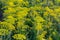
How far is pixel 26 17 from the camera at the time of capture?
11.6 feet

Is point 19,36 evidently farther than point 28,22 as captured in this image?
No

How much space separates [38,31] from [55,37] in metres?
0.28

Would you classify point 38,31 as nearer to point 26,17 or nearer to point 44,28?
point 44,28

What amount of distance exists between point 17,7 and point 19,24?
421mm

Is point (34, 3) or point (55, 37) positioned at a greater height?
point (34, 3)

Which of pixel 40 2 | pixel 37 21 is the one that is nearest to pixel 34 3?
pixel 40 2

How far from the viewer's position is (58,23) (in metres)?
3.53

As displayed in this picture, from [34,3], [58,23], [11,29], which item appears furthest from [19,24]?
[34,3]

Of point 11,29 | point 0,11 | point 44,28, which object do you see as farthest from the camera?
point 0,11

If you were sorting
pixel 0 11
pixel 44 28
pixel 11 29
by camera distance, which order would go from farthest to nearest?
pixel 0 11
pixel 44 28
pixel 11 29

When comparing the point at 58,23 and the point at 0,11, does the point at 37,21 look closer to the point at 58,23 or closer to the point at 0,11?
the point at 58,23

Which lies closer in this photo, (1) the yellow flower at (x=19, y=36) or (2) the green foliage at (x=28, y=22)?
(1) the yellow flower at (x=19, y=36)

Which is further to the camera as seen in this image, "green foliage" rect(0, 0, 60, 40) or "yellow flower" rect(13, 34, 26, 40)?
"green foliage" rect(0, 0, 60, 40)

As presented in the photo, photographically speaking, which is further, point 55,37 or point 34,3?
point 34,3
